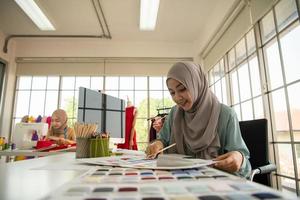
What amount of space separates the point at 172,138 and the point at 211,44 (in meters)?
2.80

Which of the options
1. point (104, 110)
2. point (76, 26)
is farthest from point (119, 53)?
point (104, 110)

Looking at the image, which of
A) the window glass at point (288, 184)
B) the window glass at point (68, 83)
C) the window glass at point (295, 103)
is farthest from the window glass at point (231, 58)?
the window glass at point (68, 83)

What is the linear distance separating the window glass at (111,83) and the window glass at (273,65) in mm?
2890

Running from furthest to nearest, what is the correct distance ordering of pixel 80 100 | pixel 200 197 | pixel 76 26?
pixel 76 26 → pixel 80 100 → pixel 200 197

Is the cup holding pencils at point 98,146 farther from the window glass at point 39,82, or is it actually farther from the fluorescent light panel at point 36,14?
the window glass at point 39,82

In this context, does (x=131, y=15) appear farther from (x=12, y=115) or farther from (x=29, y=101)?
(x=12, y=115)

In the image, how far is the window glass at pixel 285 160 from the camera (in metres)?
1.81

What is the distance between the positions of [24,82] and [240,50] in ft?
13.6

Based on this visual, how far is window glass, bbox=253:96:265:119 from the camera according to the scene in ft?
7.23

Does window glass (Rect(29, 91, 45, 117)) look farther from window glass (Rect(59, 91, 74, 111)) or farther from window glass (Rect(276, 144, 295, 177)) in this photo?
window glass (Rect(276, 144, 295, 177))

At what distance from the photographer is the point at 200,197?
28 centimetres

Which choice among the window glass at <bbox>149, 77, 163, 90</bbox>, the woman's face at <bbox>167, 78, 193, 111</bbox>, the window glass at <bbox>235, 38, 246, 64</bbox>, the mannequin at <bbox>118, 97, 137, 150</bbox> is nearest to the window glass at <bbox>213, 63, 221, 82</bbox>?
the window glass at <bbox>235, 38, 246, 64</bbox>

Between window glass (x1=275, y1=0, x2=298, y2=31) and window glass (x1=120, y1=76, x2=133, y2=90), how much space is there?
2918mm

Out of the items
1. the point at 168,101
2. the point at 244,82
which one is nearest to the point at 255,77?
the point at 244,82
